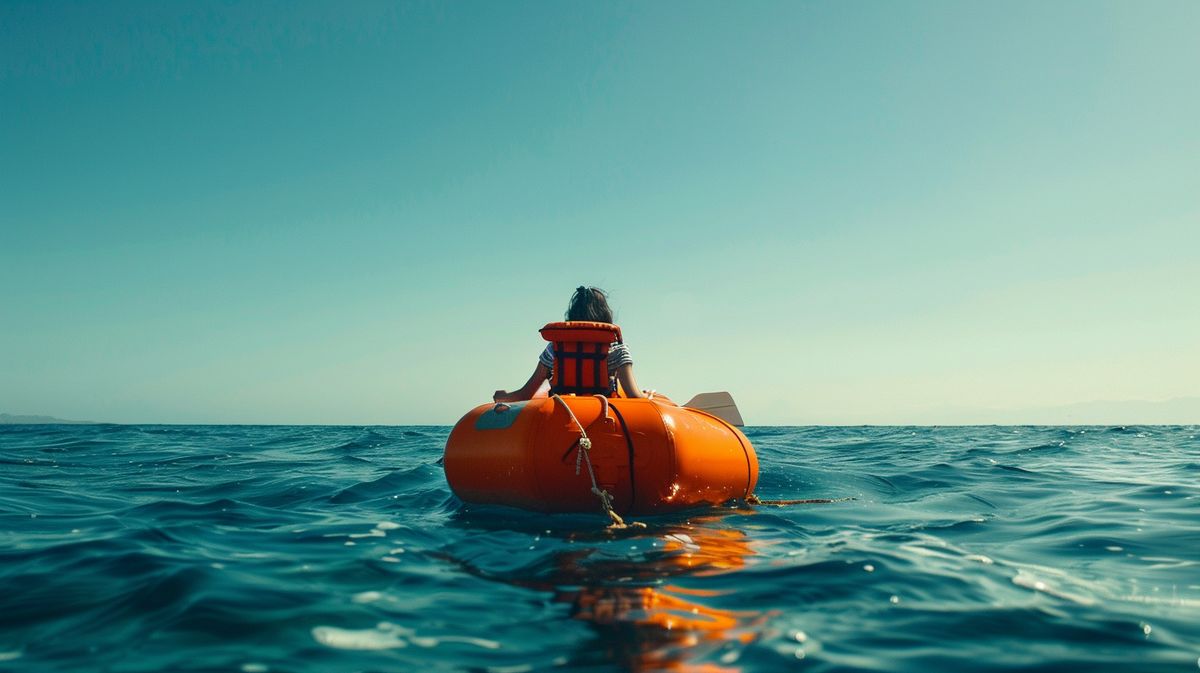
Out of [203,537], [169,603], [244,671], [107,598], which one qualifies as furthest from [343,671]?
[203,537]

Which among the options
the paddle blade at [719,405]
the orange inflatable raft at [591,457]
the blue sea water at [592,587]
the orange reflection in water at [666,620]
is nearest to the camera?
the orange reflection in water at [666,620]

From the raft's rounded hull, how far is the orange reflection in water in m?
1.31

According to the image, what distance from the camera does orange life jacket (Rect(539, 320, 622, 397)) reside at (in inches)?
261

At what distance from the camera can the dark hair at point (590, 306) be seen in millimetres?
7141

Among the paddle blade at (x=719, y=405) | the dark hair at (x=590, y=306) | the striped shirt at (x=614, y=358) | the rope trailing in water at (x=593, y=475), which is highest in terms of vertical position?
the dark hair at (x=590, y=306)

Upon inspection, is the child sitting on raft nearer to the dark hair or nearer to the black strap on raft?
the dark hair

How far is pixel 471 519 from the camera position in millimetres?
6191

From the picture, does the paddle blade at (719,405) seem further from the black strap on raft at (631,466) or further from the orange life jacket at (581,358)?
the black strap on raft at (631,466)

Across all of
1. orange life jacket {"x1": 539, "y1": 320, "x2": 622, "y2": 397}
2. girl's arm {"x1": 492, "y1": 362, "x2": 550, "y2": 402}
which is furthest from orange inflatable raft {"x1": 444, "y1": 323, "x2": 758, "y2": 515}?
girl's arm {"x1": 492, "y1": 362, "x2": 550, "y2": 402}

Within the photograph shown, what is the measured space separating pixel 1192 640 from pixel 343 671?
3.68m

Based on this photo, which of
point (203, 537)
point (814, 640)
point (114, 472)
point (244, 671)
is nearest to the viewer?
point (244, 671)

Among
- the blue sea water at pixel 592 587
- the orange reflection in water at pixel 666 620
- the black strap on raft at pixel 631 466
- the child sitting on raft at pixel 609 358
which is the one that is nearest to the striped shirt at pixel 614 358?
the child sitting on raft at pixel 609 358

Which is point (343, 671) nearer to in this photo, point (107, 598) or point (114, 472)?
point (107, 598)

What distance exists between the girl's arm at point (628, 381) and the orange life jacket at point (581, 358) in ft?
0.59
